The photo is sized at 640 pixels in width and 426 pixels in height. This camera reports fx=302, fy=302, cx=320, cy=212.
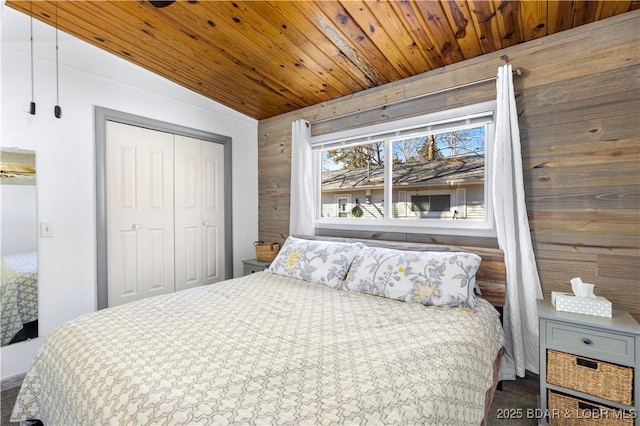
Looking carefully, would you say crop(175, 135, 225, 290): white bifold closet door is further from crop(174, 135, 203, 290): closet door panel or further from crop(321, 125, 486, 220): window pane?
crop(321, 125, 486, 220): window pane

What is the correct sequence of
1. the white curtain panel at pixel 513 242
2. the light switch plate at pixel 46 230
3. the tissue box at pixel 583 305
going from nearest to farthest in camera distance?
the tissue box at pixel 583 305, the white curtain panel at pixel 513 242, the light switch plate at pixel 46 230

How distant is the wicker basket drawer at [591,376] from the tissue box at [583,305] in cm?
24

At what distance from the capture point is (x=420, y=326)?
57.9 inches

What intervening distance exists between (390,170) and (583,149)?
132 cm

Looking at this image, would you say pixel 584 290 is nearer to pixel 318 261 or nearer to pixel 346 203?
pixel 318 261

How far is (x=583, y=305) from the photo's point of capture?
1.62 metres

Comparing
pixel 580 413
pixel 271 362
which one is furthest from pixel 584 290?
pixel 271 362

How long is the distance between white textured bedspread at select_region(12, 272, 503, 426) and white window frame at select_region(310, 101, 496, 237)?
0.73m

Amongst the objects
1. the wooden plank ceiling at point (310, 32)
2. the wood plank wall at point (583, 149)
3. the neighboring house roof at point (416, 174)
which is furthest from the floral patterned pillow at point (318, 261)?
the wooden plank ceiling at point (310, 32)

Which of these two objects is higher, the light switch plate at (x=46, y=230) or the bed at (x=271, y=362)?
the light switch plate at (x=46, y=230)

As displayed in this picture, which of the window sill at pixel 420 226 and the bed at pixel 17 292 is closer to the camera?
the bed at pixel 17 292

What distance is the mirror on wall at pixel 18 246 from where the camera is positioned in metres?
2.03

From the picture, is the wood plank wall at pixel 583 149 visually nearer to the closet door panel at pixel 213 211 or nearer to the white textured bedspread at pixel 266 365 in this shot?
the white textured bedspread at pixel 266 365

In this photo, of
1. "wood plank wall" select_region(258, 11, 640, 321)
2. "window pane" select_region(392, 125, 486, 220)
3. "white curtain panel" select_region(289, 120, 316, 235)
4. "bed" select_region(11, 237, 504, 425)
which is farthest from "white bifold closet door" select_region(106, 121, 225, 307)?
"wood plank wall" select_region(258, 11, 640, 321)
